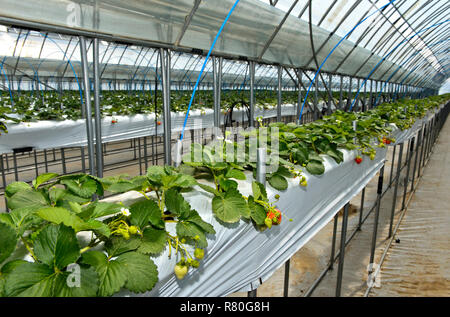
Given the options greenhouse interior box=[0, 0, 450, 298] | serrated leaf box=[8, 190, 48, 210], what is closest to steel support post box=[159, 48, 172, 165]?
greenhouse interior box=[0, 0, 450, 298]

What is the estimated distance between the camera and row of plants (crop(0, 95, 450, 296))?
59 centimetres

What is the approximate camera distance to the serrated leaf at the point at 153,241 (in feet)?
2.40

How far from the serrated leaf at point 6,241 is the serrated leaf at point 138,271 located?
0.68 ft

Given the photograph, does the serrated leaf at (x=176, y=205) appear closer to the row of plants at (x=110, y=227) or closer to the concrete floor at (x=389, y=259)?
the row of plants at (x=110, y=227)

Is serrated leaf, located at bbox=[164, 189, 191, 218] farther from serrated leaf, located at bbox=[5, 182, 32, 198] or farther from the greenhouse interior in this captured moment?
serrated leaf, located at bbox=[5, 182, 32, 198]

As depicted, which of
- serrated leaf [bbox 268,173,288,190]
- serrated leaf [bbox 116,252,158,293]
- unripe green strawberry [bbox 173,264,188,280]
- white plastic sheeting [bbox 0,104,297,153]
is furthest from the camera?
white plastic sheeting [bbox 0,104,297,153]

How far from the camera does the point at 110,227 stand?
0.79 meters

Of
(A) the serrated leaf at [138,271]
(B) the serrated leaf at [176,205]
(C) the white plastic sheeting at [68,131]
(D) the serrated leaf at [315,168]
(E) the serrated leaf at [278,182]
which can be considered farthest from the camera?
(C) the white plastic sheeting at [68,131]

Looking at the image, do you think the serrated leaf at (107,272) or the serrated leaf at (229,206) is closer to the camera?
the serrated leaf at (107,272)

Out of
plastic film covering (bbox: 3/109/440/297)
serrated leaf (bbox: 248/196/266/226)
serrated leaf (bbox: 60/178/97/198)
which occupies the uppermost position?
serrated leaf (bbox: 60/178/97/198)

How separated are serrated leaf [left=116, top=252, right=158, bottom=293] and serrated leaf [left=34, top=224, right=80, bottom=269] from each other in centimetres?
11

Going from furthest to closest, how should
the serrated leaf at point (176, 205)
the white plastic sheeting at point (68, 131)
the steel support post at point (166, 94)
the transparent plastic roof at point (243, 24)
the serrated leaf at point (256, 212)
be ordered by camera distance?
the white plastic sheeting at point (68, 131)
the steel support post at point (166, 94)
the transparent plastic roof at point (243, 24)
the serrated leaf at point (256, 212)
the serrated leaf at point (176, 205)

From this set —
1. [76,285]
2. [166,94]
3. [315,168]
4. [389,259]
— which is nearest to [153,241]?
[76,285]

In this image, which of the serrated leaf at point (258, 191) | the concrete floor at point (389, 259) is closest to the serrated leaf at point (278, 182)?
the serrated leaf at point (258, 191)
